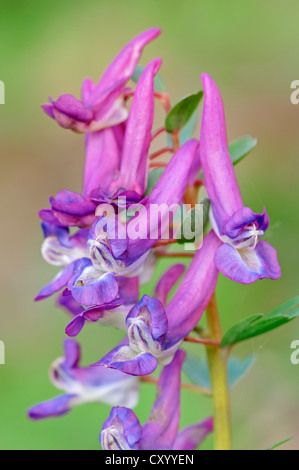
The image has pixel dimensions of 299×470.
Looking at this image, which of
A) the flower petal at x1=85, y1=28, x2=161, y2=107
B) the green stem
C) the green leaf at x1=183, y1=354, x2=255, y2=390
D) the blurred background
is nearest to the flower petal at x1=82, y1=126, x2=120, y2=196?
the flower petal at x1=85, y1=28, x2=161, y2=107

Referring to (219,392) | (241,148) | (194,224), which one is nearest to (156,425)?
(219,392)

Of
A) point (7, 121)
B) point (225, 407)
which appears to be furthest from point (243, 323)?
point (7, 121)

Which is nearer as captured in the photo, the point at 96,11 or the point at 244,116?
the point at 244,116

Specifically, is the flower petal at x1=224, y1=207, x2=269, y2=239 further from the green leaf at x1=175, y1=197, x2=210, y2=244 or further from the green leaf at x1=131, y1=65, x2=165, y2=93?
the green leaf at x1=131, y1=65, x2=165, y2=93

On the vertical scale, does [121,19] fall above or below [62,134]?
above

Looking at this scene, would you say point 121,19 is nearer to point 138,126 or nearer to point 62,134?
point 62,134

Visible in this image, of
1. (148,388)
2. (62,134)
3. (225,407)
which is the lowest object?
(148,388)

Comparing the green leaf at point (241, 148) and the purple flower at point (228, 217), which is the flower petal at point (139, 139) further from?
the green leaf at point (241, 148)
